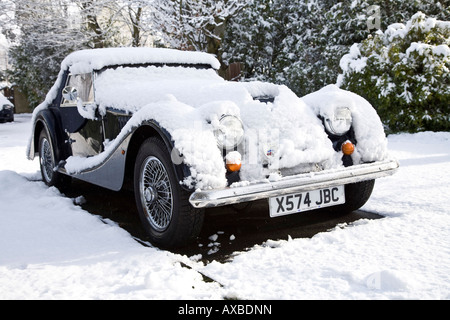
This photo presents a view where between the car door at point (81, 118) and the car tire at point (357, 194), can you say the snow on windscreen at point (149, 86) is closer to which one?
the car door at point (81, 118)

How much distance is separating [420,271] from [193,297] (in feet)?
→ 4.28

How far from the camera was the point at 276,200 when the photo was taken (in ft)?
10.5

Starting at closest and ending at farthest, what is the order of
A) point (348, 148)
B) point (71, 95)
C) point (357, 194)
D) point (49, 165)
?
point (348, 148)
point (357, 194)
point (71, 95)
point (49, 165)

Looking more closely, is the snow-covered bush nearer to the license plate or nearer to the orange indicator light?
the orange indicator light

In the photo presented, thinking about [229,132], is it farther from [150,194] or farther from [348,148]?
[348,148]

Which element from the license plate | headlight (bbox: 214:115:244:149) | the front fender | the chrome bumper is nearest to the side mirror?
the front fender

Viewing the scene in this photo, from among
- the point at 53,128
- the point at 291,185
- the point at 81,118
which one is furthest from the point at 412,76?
the point at 53,128

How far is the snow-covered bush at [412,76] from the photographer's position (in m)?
7.38

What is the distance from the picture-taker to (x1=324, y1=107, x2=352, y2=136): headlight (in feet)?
11.6

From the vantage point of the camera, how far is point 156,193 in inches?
128

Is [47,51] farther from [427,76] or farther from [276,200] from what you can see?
[276,200]

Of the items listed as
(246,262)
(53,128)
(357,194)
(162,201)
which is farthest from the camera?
(53,128)

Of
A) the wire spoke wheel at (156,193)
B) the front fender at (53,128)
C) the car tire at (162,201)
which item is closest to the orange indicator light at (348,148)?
the car tire at (162,201)

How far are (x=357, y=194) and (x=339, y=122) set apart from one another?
72cm
